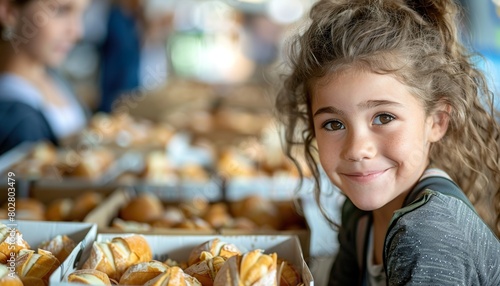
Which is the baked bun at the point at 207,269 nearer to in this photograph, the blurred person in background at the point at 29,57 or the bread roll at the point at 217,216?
the bread roll at the point at 217,216

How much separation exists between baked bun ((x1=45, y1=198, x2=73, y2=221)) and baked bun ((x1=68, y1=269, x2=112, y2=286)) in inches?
38.1

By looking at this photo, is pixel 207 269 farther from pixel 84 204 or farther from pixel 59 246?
pixel 84 204

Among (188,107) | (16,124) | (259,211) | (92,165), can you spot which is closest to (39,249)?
(259,211)

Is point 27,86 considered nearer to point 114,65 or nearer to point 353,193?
point 114,65

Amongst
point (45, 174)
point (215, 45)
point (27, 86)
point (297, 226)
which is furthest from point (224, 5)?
point (297, 226)

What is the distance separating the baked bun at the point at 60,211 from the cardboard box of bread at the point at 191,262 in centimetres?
72

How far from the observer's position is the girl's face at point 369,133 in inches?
48.7

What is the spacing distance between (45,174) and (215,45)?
3810 mm

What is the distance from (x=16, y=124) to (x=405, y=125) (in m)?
2.34

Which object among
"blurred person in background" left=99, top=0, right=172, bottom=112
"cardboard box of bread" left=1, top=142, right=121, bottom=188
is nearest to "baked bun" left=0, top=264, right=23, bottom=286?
"cardboard box of bread" left=1, top=142, right=121, bottom=188

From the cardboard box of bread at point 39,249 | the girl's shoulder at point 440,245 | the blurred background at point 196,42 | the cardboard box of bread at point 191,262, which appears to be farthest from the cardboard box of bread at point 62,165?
the blurred background at point 196,42

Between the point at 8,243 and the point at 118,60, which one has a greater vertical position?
the point at 118,60

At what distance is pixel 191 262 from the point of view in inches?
51.4

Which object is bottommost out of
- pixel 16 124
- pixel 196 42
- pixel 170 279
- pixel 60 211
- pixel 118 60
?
pixel 60 211
